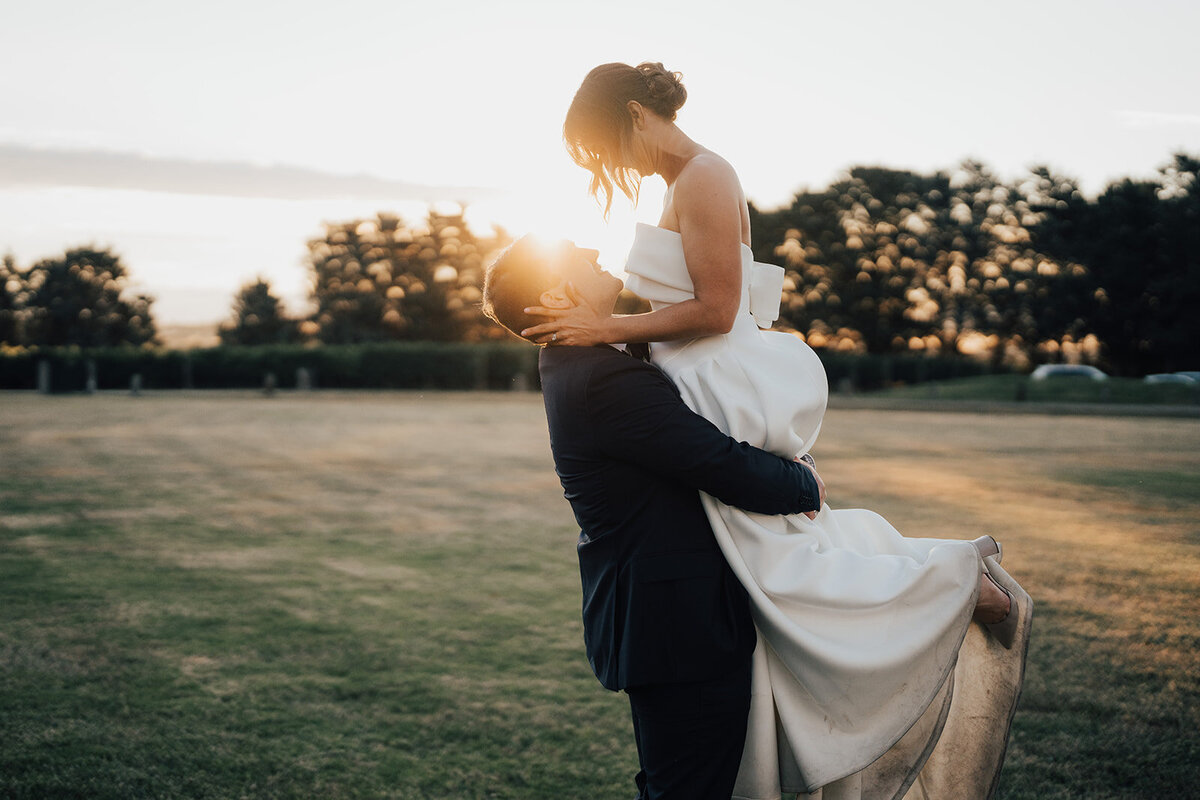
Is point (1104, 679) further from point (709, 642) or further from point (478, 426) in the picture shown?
point (478, 426)

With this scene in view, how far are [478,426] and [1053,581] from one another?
17.6m

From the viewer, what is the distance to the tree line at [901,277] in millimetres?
49562

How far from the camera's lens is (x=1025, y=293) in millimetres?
54156

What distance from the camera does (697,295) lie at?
223 cm

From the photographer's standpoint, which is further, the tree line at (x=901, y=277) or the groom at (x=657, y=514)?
the tree line at (x=901, y=277)

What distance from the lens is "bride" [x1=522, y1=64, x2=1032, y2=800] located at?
2.21 metres

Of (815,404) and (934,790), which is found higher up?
(815,404)

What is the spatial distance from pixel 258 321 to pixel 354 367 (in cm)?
2778

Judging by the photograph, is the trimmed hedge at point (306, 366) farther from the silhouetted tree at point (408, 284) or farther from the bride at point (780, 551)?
the bride at point (780, 551)

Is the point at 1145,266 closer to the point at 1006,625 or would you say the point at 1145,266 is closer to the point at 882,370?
the point at 882,370

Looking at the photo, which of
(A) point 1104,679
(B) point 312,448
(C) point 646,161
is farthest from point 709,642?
(B) point 312,448

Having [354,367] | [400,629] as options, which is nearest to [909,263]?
[354,367]

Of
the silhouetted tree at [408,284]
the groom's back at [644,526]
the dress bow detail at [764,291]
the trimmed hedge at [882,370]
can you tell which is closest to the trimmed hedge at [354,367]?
the trimmed hedge at [882,370]

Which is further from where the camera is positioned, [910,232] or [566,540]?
[910,232]
